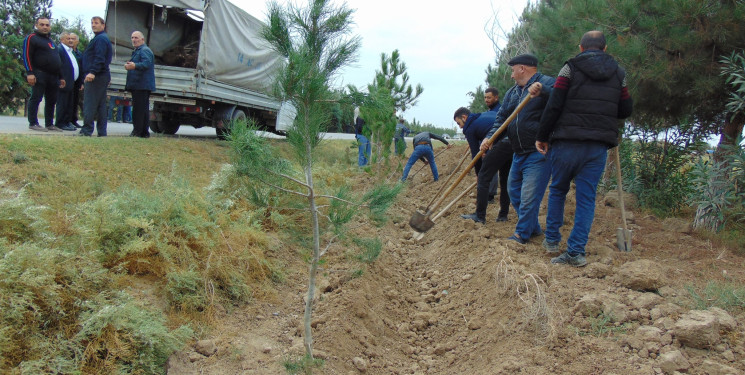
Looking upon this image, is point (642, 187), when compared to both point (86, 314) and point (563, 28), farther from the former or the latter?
point (86, 314)

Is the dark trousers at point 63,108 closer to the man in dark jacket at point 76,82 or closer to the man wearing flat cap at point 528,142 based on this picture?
the man in dark jacket at point 76,82

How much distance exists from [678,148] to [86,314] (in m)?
6.79

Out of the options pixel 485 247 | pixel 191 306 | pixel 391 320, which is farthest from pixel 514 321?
pixel 191 306

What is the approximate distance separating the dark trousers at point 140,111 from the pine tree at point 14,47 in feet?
48.2

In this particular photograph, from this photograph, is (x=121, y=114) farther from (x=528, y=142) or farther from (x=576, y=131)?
(x=576, y=131)

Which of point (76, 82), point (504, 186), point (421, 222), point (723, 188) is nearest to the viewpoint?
point (723, 188)

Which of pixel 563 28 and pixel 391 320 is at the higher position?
pixel 563 28

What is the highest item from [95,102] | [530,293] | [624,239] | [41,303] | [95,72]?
[95,72]

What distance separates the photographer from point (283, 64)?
103 inches

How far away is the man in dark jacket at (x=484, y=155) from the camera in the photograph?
17.0ft

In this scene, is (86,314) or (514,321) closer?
(86,314)

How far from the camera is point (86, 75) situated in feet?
22.6

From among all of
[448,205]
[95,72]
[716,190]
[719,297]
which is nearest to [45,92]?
[95,72]

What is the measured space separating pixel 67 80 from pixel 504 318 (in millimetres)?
7262
